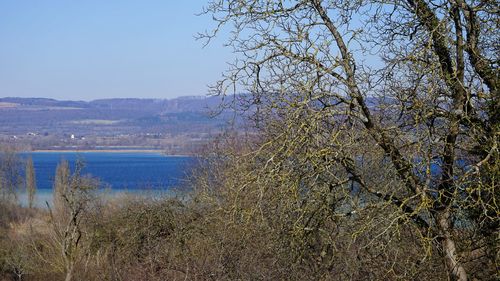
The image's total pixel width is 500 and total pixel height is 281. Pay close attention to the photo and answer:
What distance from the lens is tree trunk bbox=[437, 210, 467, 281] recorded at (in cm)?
623

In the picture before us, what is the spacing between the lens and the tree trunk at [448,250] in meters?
6.23

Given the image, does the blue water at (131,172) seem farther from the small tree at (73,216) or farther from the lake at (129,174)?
the small tree at (73,216)

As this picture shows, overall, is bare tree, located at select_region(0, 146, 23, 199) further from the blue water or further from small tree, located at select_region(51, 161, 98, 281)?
→ small tree, located at select_region(51, 161, 98, 281)

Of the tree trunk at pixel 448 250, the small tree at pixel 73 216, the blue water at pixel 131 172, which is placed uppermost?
the tree trunk at pixel 448 250

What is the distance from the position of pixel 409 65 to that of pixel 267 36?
1.28m

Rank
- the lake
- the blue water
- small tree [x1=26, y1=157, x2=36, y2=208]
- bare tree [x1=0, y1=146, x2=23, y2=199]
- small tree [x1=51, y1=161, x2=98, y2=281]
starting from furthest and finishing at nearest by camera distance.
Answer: small tree [x1=26, y1=157, x2=36, y2=208], bare tree [x1=0, y1=146, x2=23, y2=199], the blue water, the lake, small tree [x1=51, y1=161, x2=98, y2=281]

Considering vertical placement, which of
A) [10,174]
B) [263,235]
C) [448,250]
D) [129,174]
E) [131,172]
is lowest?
[131,172]

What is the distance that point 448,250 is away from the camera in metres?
6.31

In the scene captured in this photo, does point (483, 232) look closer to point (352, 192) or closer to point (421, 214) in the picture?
point (421, 214)

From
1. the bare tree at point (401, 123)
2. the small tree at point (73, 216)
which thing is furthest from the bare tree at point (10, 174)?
the bare tree at point (401, 123)

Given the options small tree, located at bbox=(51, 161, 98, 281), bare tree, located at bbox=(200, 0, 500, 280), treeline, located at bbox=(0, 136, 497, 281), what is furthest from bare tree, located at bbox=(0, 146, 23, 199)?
bare tree, located at bbox=(200, 0, 500, 280)

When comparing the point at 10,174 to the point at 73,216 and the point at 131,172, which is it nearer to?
Result: the point at 131,172

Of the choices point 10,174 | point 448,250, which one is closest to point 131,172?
point 10,174

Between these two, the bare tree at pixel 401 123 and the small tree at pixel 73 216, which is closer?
the bare tree at pixel 401 123
